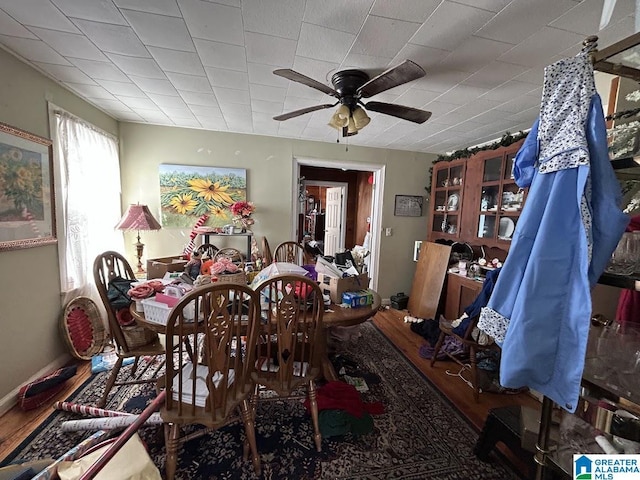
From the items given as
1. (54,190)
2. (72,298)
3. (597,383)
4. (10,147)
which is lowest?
(72,298)

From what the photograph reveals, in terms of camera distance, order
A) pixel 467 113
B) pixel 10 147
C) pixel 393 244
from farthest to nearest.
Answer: pixel 393 244
pixel 467 113
pixel 10 147

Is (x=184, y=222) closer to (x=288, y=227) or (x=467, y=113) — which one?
(x=288, y=227)

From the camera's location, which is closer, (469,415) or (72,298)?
(469,415)

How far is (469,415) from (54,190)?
3584 mm

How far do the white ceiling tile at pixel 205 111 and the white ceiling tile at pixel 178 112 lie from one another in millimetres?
67

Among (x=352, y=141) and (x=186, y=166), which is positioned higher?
(x=352, y=141)

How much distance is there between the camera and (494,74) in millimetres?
1785

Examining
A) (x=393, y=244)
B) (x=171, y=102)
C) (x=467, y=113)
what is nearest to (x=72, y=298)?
(x=171, y=102)

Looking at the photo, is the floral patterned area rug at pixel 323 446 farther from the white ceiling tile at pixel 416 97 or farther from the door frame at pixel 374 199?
the white ceiling tile at pixel 416 97

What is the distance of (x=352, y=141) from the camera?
351cm

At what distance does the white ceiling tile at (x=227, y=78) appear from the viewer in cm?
186

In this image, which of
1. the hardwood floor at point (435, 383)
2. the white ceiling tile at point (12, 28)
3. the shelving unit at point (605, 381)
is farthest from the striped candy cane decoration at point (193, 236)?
the shelving unit at point (605, 381)

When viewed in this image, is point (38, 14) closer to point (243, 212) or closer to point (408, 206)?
point (243, 212)

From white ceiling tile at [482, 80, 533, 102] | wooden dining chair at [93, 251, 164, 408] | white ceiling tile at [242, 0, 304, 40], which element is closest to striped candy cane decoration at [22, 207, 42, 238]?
wooden dining chair at [93, 251, 164, 408]
